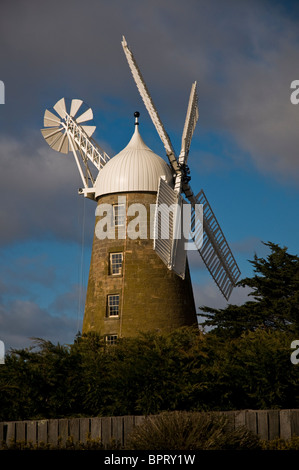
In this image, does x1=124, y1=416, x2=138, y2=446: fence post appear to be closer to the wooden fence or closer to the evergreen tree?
the wooden fence

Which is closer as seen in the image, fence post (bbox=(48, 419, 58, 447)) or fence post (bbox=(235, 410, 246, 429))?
fence post (bbox=(235, 410, 246, 429))

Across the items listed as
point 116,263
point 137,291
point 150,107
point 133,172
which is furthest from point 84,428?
point 150,107

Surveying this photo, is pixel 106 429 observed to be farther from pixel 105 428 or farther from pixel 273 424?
pixel 273 424

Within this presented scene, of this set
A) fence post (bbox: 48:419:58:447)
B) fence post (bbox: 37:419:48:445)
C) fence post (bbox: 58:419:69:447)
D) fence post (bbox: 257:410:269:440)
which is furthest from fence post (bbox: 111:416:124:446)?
fence post (bbox: 257:410:269:440)

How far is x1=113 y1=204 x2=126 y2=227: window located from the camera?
3025 centimetres

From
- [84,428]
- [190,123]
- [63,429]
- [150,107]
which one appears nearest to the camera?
[84,428]

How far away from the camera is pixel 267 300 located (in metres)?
34.1

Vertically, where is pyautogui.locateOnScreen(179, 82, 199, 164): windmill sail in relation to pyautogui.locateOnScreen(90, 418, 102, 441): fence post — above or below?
above

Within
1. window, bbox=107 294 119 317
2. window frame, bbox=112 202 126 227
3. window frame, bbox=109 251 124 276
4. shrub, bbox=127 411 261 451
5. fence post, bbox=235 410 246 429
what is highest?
window frame, bbox=112 202 126 227

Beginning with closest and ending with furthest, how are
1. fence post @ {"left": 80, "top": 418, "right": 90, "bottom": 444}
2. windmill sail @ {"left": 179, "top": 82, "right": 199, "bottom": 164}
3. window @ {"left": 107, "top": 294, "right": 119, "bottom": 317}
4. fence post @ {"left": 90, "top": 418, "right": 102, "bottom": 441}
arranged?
fence post @ {"left": 90, "top": 418, "right": 102, "bottom": 441}
fence post @ {"left": 80, "top": 418, "right": 90, "bottom": 444}
window @ {"left": 107, "top": 294, "right": 119, "bottom": 317}
windmill sail @ {"left": 179, "top": 82, "right": 199, "bottom": 164}

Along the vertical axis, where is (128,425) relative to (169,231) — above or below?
below

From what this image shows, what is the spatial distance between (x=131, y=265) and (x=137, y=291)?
45.7 inches

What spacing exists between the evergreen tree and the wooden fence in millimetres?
17876
